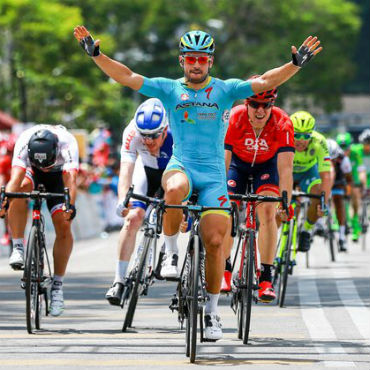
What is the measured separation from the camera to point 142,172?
512 inches

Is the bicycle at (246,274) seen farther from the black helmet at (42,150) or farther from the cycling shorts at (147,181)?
the black helmet at (42,150)

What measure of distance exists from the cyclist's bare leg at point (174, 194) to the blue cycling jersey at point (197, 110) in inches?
7.3

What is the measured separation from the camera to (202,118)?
1066 cm

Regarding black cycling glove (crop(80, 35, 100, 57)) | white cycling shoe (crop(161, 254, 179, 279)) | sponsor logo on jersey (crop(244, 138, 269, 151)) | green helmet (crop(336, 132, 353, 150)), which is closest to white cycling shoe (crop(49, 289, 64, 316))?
sponsor logo on jersey (crop(244, 138, 269, 151))

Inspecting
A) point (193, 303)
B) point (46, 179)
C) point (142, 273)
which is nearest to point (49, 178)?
point (46, 179)

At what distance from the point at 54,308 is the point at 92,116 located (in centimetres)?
5445

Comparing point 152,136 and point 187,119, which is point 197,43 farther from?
point 152,136

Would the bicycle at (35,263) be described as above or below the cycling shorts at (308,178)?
below

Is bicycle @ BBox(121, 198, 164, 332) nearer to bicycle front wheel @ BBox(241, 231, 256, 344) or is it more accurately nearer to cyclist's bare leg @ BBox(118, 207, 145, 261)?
cyclist's bare leg @ BBox(118, 207, 145, 261)

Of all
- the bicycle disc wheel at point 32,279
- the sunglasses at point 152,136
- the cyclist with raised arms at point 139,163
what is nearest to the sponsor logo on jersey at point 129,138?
the cyclist with raised arms at point 139,163

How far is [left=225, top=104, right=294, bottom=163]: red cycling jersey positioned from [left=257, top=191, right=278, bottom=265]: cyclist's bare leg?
49 centimetres

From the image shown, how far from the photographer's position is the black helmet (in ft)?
41.1

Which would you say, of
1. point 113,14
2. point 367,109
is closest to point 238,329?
point 113,14

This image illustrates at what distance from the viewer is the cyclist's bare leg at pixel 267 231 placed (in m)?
12.3
